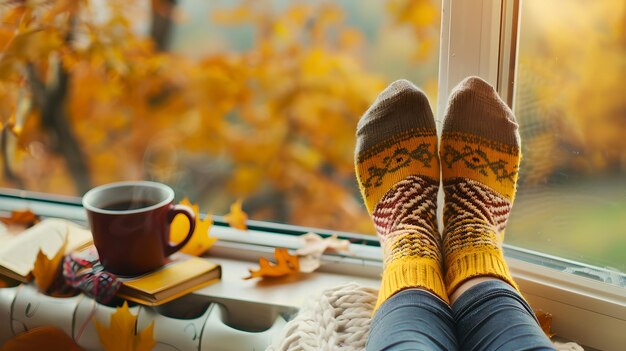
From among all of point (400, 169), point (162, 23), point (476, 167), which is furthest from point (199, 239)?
point (162, 23)

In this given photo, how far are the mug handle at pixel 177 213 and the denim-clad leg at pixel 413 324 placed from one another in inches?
13.6

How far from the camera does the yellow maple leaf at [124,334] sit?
2.97ft

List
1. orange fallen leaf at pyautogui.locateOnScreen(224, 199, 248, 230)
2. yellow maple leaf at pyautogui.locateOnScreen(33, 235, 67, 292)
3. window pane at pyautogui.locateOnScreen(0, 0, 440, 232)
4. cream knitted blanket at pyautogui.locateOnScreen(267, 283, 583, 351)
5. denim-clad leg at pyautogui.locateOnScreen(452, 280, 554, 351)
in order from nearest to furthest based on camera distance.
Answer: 1. denim-clad leg at pyautogui.locateOnScreen(452, 280, 554, 351)
2. cream knitted blanket at pyautogui.locateOnScreen(267, 283, 583, 351)
3. yellow maple leaf at pyautogui.locateOnScreen(33, 235, 67, 292)
4. orange fallen leaf at pyautogui.locateOnScreen(224, 199, 248, 230)
5. window pane at pyautogui.locateOnScreen(0, 0, 440, 232)

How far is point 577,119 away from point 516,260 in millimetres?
218

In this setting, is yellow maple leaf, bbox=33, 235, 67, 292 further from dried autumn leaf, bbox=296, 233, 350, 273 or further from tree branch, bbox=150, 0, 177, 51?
tree branch, bbox=150, 0, 177, 51

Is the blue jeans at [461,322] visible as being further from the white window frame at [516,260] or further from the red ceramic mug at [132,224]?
the red ceramic mug at [132,224]

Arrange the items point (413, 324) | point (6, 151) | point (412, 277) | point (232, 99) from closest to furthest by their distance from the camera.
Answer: point (413, 324) < point (412, 277) < point (6, 151) < point (232, 99)

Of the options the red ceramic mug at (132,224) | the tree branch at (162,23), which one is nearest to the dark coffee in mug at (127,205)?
the red ceramic mug at (132,224)

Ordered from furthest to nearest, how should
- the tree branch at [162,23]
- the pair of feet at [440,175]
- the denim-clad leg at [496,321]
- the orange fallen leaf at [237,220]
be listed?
the tree branch at [162,23] < the orange fallen leaf at [237,220] < the pair of feet at [440,175] < the denim-clad leg at [496,321]

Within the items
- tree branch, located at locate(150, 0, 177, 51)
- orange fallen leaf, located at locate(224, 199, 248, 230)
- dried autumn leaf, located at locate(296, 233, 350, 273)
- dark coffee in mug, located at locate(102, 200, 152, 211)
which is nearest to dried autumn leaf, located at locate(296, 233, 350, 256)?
dried autumn leaf, located at locate(296, 233, 350, 273)

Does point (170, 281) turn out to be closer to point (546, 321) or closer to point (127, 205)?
point (127, 205)

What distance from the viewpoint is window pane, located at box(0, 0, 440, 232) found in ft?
4.93

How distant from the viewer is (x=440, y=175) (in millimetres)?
1030

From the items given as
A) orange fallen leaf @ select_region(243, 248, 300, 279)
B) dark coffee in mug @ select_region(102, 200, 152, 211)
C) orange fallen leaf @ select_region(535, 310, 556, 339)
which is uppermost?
dark coffee in mug @ select_region(102, 200, 152, 211)
